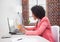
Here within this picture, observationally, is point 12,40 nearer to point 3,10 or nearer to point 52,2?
point 3,10

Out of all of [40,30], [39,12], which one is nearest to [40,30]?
[40,30]

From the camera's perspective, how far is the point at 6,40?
5.86 ft

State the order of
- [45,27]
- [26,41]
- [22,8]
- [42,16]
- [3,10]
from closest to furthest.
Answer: [26,41] < [3,10] < [45,27] < [42,16] < [22,8]

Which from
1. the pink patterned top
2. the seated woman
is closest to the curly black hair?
the seated woman

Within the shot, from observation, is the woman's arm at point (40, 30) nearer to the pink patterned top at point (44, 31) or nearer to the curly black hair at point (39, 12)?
the pink patterned top at point (44, 31)

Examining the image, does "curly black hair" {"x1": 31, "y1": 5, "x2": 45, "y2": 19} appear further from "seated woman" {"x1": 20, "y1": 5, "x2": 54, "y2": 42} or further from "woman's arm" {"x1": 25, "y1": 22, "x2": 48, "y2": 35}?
"woman's arm" {"x1": 25, "y1": 22, "x2": 48, "y2": 35}

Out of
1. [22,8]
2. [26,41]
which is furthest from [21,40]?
[22,8]

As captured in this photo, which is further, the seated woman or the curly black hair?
the curly black hair

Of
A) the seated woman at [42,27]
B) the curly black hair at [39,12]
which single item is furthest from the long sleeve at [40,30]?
the curly black hair at [39,12]

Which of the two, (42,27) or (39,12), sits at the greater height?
(39,12)

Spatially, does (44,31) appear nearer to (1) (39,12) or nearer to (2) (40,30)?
(2) (40,30)

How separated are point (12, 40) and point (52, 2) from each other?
2.90m

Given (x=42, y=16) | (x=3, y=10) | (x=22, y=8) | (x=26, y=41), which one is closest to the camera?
(x=26, y=41)

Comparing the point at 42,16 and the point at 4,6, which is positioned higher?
the point at 4,6
